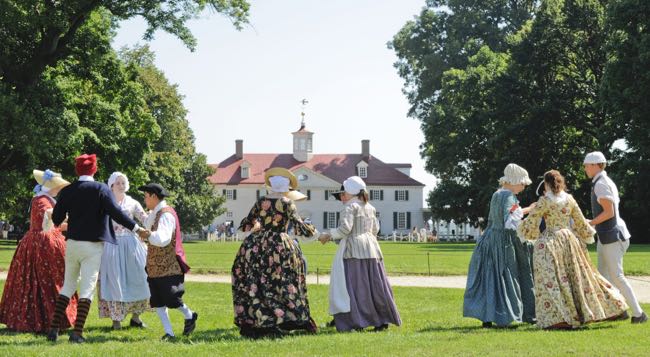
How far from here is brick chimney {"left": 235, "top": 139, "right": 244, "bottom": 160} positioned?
9688 cm

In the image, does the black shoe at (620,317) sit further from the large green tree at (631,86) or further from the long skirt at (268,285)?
the large green tree at (631,86)

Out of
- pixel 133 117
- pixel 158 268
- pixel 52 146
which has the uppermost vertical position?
pixel 133 117

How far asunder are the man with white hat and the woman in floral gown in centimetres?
348

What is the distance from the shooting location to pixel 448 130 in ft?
161

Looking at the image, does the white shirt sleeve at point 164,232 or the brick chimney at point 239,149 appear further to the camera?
the brick chimney at point 239,149

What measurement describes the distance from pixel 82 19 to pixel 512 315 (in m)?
19.4

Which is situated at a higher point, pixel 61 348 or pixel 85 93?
pixel 85 93

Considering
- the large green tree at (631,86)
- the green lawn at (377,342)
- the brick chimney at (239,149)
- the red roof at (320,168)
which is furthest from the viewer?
the brick chimney at (239,149)

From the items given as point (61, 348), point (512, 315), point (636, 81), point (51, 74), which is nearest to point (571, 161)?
point (636, 81)

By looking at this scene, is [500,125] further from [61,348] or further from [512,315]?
[61,348]

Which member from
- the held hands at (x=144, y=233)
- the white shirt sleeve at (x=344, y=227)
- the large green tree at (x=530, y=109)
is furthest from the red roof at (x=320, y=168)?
the held hands at (x=144, y=233)

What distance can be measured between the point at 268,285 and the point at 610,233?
4.06 meters

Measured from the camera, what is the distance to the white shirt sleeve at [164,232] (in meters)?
9.45

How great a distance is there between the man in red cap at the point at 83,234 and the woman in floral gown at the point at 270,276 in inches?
45.5
